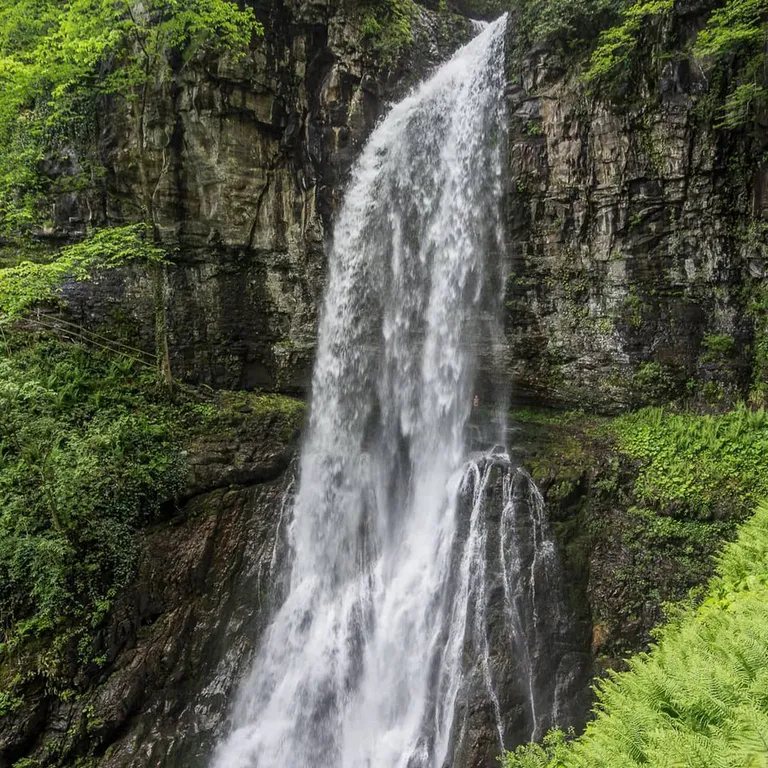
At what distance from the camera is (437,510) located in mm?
9344

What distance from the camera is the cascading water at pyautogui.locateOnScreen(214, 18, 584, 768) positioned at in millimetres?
7766

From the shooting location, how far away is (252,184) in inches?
434

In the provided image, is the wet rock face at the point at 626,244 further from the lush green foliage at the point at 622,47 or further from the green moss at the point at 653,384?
the lush green foliage at the point at 622,47

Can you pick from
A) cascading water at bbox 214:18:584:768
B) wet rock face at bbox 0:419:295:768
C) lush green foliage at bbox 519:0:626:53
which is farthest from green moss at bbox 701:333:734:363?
wet rock face at bbox 0:419:295:768

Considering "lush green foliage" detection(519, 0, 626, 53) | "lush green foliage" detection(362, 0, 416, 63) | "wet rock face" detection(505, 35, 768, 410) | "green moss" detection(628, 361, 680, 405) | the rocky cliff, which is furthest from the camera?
"lush green foliage" detection(362, 0, 416, 63)

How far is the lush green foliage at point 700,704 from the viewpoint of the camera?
2.24 m

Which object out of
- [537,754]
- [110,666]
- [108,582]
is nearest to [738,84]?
[537,754]

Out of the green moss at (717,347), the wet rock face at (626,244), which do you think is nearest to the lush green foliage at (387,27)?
the wet rock face at (626,244)

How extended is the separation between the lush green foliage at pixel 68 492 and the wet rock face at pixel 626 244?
770 cm

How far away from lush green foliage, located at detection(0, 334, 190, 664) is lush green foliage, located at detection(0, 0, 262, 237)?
11.2ft

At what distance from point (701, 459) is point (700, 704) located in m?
6.95

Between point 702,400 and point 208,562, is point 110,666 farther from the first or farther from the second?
point 702,400

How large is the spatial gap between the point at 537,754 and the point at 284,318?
9331 mm

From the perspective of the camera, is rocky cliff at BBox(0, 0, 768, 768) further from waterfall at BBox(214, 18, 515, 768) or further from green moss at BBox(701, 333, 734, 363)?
waterfall at BBox(214, 18, 515, 768)
